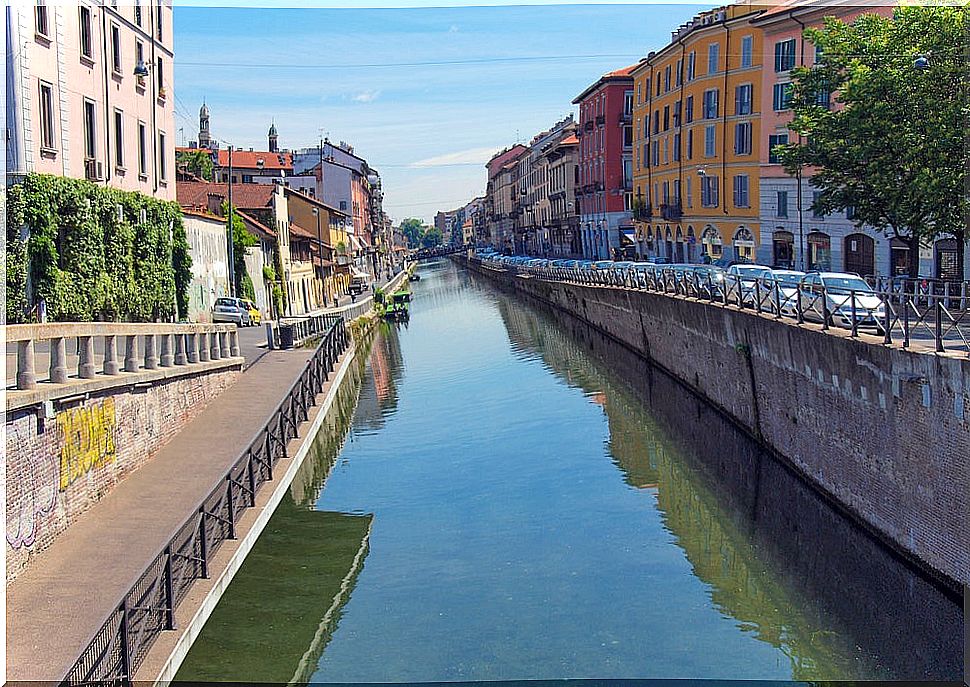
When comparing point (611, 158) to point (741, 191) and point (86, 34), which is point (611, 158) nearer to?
point (741, 191)

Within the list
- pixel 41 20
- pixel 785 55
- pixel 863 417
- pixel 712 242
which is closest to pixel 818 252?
pixel 785 55

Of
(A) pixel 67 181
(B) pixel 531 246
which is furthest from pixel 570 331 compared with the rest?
(B) pixel 531 246

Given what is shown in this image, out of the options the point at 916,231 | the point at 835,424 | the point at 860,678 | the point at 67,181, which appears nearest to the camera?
the point at 860,678

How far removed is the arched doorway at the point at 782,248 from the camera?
46984mm

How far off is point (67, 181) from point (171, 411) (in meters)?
6.62

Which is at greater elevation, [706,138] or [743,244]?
[706,138]

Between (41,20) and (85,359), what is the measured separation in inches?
469

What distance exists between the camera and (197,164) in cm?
7644

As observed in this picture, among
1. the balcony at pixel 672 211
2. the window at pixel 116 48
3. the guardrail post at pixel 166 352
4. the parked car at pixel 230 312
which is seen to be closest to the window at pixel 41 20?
the window at pixel 116 48

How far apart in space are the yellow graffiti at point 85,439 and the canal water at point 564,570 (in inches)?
96.7

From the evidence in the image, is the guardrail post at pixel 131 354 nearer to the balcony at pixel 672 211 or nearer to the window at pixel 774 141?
the window at pixel 774 141

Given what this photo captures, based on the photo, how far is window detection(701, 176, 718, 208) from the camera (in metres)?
55.3

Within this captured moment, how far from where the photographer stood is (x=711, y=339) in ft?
90.1

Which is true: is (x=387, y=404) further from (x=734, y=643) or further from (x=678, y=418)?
(x=734, y=643)
